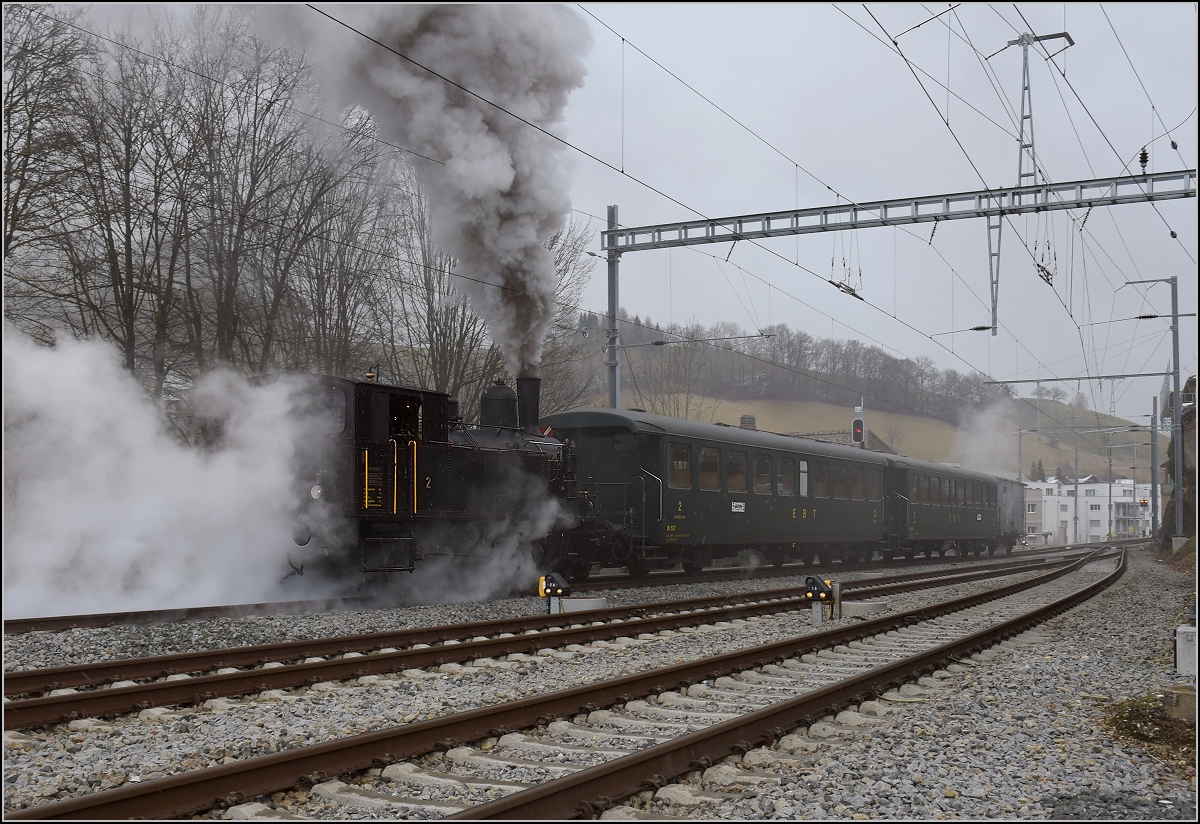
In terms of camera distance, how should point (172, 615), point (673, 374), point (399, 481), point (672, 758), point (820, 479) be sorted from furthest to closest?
point (673, 374) < point (820, 479) < point (399, 481) < point (172, 615) < point (672, 758)

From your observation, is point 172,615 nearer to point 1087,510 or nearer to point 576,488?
point 576,488

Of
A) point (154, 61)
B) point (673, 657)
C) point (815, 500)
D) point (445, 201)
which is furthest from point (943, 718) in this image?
point (154, 61)

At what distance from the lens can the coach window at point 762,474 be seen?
20.2m

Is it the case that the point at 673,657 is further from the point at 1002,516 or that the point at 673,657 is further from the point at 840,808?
the point at 1002,516

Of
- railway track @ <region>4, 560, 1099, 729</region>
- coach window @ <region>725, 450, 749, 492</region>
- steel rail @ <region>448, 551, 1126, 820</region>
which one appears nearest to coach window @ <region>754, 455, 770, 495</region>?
coach window @ <region>725, 450, 749, 492</region>

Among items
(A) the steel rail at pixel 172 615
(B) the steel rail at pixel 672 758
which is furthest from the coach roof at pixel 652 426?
(B) the steel rail at pixel 672 758

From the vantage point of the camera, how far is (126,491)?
38.3 feet

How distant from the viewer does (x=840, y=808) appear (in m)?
5.06

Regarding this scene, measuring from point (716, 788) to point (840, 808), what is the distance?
27.5 inches

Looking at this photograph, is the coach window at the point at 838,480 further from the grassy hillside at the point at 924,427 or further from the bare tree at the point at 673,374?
the grassy hillside at the point at 924,427

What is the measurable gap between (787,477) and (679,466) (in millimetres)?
4585

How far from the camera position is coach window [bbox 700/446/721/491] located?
1839 cm

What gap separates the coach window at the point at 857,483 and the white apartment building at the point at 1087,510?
7574 cm

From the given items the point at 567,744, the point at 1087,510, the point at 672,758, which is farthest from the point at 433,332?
the point at 1087,510
